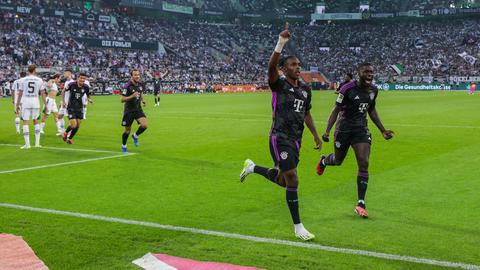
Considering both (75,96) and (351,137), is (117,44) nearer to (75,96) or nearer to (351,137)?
(75,96)

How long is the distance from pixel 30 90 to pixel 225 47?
71.4 meters

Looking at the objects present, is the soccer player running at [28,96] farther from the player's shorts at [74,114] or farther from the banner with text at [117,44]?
the banner with text at [117,44]

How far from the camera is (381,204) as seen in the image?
28.5ft

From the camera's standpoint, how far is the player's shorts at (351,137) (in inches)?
336

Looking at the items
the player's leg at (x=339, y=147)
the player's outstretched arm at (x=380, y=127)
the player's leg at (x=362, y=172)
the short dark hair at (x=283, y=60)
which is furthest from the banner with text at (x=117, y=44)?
the short dark hair at (x=283, y=60)

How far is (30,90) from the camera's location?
15.9 metres

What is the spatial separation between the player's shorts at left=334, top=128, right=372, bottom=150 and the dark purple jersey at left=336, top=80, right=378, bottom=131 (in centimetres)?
7

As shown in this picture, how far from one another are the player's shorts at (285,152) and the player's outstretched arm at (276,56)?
853 millimetres

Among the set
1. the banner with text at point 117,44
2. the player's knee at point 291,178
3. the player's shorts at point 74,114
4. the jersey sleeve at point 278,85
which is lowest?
the player's shorts at point 74,114

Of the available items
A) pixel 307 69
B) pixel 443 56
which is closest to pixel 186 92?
pixel 307 69

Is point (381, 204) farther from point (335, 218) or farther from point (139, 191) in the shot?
point (139, 191)

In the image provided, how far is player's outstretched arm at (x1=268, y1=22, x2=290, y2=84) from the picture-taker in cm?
634

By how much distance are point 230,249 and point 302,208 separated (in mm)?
2519

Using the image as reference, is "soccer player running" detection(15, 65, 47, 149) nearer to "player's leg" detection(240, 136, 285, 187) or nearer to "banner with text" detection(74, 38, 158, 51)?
"player's leg" detection(240, 136, 285, 187)
